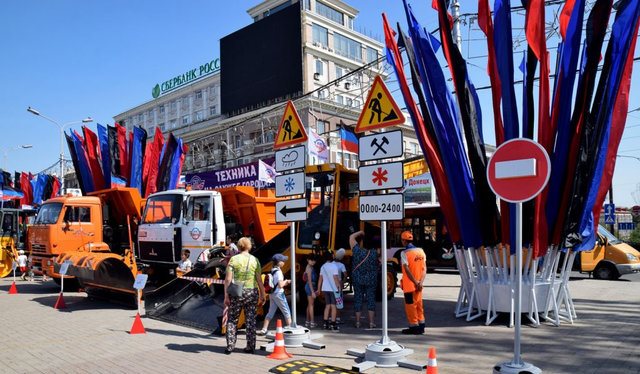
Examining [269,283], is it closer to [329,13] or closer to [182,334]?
[182,334]

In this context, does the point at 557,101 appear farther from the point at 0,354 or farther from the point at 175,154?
the point at 175,154

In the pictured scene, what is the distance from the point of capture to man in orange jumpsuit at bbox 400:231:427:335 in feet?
28.3

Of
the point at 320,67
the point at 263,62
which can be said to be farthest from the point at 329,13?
the point at 263,62

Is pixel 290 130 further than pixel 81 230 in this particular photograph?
No

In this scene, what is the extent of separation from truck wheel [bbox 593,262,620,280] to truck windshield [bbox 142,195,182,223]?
1522 centimetres

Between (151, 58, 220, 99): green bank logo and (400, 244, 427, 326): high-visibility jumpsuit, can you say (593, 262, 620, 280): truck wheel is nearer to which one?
(400, 244, 427, 326): high-visibility jumpsuit

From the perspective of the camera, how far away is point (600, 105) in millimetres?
8852

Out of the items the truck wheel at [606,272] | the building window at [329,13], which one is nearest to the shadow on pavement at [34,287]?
the truck wheel at [606,272]

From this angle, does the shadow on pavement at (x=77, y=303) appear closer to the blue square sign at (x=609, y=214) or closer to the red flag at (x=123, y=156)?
the red flag at (x=123, y=156)

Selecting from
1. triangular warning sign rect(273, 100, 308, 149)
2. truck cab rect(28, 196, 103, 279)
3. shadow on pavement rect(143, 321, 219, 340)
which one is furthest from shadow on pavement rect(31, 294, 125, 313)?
triangular warning sign rect(273, 100, 308, 149)

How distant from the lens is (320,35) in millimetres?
60656

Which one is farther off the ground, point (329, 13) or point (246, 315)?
point (329, 13)

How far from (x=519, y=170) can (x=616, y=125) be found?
4722 millimetres

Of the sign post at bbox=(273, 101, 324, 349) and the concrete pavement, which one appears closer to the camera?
the concrete pavement
